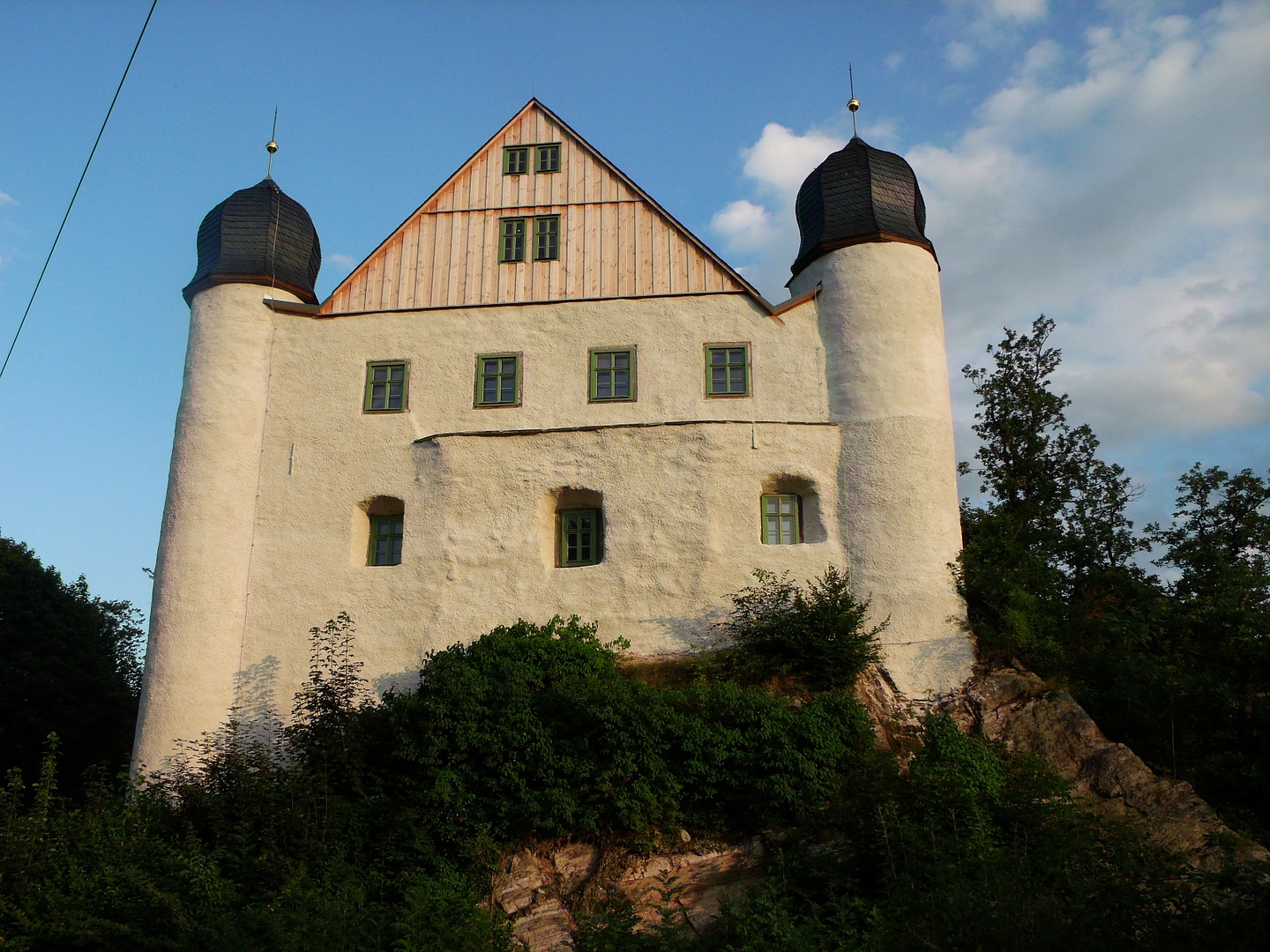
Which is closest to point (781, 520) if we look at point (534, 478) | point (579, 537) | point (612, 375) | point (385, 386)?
point (579, 537)

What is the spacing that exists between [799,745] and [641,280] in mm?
9231

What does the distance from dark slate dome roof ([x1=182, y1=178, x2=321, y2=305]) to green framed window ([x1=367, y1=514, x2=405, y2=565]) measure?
15.8ft

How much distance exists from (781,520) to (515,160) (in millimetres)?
8600

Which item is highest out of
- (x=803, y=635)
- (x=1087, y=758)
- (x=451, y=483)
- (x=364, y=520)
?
(x=451, y=483)

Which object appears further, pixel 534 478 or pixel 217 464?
pixel 217 464

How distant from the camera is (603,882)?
1502 cm

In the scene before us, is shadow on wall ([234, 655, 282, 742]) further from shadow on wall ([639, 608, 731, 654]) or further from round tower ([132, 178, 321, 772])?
shadow on wall ([639, 608, 731, 654])

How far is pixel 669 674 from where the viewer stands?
1808cm

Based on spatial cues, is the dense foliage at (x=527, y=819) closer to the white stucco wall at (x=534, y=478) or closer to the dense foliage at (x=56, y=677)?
the white stucco wall at (x=534, y=478)

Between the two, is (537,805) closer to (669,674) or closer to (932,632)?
(669,674)

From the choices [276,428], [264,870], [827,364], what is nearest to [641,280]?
[827,364]

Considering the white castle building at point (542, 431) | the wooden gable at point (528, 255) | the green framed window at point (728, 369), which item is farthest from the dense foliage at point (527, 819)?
the wooden gable at point (528, 255)

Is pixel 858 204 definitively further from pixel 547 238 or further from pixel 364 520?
pixel 364 520

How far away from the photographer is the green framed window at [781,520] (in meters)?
19.5
